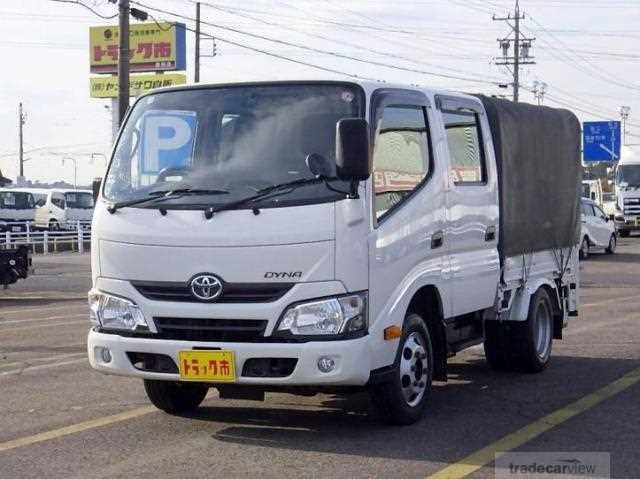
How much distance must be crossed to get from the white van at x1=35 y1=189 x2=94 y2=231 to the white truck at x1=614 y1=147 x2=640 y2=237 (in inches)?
849

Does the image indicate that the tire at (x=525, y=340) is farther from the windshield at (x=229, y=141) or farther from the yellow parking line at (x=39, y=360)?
the yellow parking line at (x=39, y=360)

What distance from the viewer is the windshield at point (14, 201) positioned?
51.3 m

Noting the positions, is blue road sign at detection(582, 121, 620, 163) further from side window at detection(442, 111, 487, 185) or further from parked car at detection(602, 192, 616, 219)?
side window at detection(442, 111, 487, 185)

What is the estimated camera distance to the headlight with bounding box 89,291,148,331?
771 centimetres

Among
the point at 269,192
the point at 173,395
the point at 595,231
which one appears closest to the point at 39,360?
the point at 173,395

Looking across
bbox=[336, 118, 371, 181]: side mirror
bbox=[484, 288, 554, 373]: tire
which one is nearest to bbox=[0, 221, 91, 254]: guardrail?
bbox=[484, 288, 554, 373]: tire

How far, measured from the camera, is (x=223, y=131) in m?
7.97

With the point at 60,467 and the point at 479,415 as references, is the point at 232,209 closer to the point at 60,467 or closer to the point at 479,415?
the point at 60,467

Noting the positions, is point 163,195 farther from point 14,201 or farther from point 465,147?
point 14,201

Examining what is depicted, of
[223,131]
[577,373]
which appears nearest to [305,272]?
[223,131]

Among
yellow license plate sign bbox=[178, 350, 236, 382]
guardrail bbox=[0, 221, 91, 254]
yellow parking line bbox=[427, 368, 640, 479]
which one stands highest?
yellow license plate sign bbox=[178, 350, 236, 382]

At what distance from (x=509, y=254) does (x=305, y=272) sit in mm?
3087

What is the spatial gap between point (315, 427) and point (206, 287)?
139cm

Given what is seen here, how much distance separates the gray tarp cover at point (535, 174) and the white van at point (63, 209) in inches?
1535
